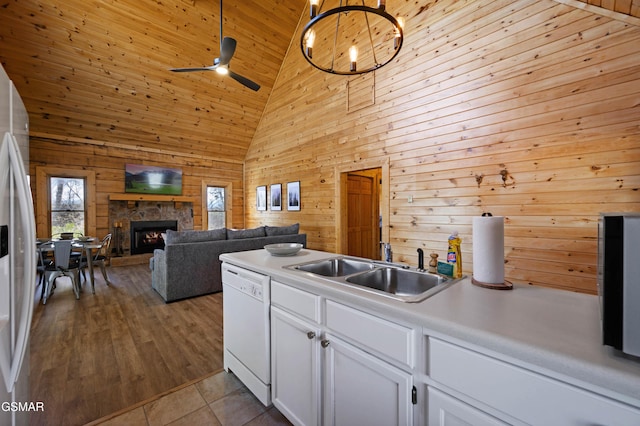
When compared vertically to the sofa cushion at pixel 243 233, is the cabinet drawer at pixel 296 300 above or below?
below

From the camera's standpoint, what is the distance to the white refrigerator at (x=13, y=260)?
93 centimetres

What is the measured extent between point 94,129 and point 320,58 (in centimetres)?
513

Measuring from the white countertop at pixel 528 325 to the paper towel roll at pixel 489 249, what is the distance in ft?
0.23

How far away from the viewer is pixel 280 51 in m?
5.80

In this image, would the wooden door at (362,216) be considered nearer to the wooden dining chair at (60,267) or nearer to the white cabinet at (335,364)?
the white cabinet at (335,364)

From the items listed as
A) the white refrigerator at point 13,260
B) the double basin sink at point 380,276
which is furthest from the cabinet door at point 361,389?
the white refrigerator at point 13,260

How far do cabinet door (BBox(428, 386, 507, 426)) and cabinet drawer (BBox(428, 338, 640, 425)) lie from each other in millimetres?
39

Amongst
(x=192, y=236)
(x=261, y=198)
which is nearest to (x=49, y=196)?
(x=192, y=236)

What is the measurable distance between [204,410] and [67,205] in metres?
6.38

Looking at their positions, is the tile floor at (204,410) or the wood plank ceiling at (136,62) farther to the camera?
the wood plank ceiling at (136,62)

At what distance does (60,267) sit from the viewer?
351cm

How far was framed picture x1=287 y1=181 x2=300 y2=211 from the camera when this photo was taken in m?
6.09

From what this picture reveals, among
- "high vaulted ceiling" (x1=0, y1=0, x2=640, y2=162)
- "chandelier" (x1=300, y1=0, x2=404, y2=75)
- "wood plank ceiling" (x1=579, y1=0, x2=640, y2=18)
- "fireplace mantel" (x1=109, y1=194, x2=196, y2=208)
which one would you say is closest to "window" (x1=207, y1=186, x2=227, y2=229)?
"fireplace mantel" (x1=109, y1=194, x2=196, y2=208)

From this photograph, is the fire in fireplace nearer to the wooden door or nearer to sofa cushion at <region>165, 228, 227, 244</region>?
sofa cushion at <region>165, 228, 227, 244</region>
